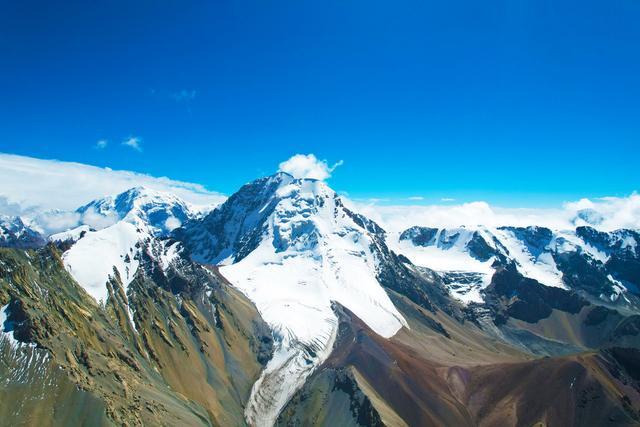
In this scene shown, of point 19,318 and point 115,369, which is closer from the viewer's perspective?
point 19,318

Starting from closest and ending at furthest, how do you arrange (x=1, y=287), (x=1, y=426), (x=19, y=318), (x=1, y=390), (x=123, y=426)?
1. (x=1, y=426)
2. (x=1, y=390)
3. (x=123, y=426)
4. (x=19, y=318)
5. (x=1, y=287)

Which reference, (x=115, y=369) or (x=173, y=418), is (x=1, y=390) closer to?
(x=115, y=369)

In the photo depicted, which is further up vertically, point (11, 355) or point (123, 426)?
point (11, 355)

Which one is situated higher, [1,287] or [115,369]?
[1,287]

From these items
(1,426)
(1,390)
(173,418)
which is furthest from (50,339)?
(173,418)

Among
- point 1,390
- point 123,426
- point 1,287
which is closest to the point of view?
point 1,390

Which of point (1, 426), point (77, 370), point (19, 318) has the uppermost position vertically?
point (19, 318)

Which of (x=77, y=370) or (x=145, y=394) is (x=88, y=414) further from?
(x=145, y=394)

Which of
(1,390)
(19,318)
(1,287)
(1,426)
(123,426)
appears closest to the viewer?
(1,426)

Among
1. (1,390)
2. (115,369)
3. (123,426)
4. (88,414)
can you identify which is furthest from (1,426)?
(115,369)
